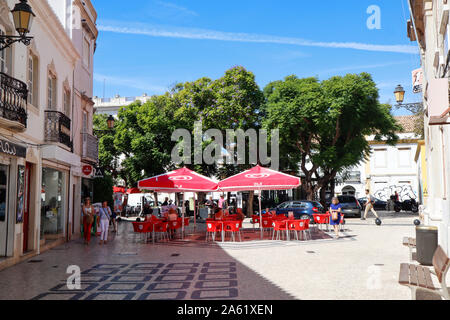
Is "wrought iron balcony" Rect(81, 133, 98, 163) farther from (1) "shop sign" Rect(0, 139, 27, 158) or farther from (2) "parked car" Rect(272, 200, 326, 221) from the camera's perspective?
(2) "parked car" Rect(272, 200, 326, 221)

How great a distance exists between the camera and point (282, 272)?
8945mm

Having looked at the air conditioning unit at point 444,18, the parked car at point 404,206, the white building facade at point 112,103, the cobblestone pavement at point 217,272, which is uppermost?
the white building facade at point 112,103

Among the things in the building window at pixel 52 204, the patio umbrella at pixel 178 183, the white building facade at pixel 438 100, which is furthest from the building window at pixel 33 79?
the white building facade at pixel 438 100

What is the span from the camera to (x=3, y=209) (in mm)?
10727

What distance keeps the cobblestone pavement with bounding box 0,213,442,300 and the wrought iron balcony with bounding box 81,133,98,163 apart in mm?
5244

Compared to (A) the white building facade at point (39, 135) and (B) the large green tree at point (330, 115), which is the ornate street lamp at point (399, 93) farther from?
(A) the white building facade at point (39, 135)

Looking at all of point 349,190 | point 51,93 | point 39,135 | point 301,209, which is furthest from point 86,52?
point 349,190

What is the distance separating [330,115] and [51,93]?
17076 mm

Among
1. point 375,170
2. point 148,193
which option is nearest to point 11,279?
point 148,193

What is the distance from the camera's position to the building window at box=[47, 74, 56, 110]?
14.3 meters

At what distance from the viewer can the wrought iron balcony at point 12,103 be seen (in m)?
9.73

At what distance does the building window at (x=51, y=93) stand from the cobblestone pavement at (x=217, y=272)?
484cm

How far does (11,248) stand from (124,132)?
26.2 m

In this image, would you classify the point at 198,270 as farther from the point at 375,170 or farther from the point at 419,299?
the point at 375,170
